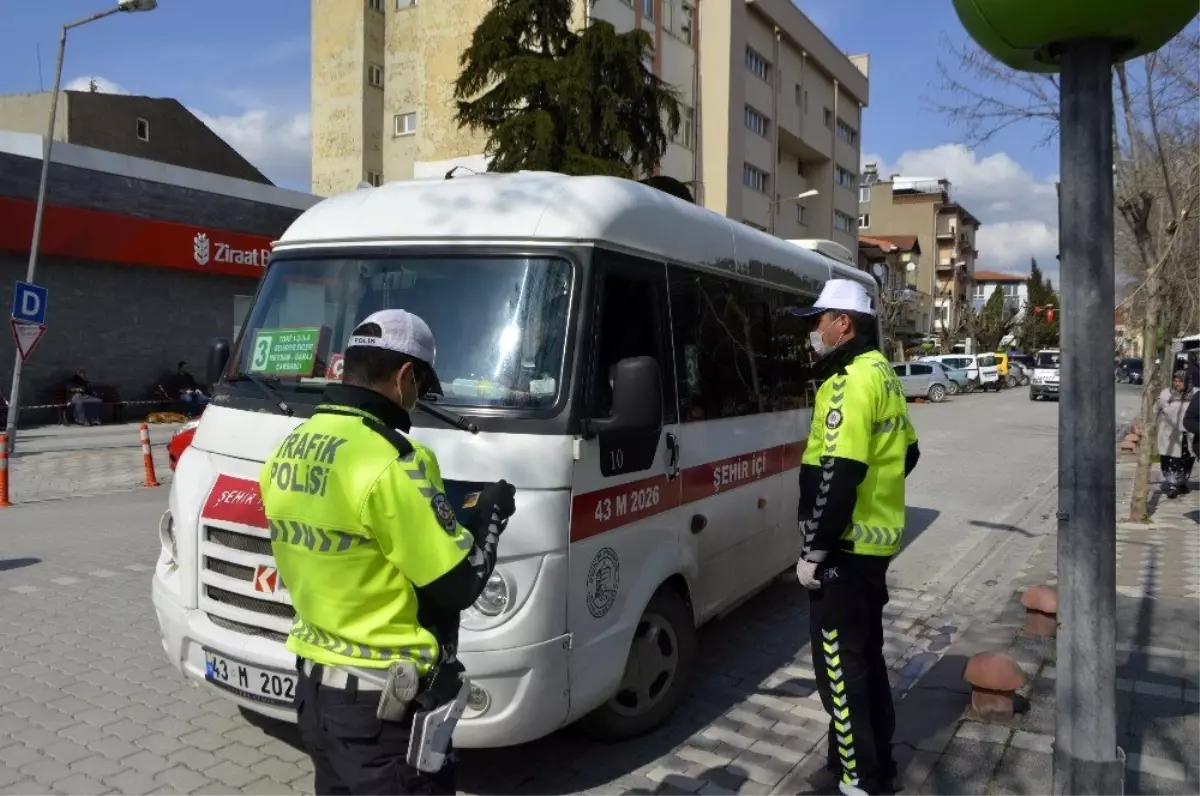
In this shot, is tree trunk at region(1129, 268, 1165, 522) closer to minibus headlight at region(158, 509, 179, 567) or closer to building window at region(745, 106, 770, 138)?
minibus headlight at region(158, 509, 179, 567)

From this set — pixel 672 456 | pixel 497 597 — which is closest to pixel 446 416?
pixel 497 597

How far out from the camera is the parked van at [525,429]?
12.7ft

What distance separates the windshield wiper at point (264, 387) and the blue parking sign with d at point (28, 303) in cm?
1161

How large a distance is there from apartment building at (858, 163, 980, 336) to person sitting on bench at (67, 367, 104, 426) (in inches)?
3221

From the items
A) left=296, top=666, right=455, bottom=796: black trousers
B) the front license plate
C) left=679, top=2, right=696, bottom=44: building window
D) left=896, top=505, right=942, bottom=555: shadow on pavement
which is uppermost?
left=679, top=2, right=696, bottom=44: building window

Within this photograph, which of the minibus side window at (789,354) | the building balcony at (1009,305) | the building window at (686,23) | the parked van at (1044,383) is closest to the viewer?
the minibus side window at (789,354)

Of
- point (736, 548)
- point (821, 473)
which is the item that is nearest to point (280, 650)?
point (821, 473)

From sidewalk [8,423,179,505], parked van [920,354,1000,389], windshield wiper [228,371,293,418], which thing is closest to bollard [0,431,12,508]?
sidewalk [8,423,179,505]

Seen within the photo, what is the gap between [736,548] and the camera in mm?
5801

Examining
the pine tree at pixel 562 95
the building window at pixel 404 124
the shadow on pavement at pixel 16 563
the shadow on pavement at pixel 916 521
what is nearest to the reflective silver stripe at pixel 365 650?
the shadow on pavement at pixel 16 563

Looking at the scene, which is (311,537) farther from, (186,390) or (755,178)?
(755,178)

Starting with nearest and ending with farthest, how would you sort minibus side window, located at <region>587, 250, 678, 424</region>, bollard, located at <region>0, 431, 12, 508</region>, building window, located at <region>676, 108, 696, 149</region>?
minibus side window, located at <region>587, 250, 678, 424</region>
bollard, located at <region>0, 431, 12, 508</region>
building window, located at <region>676, 108, 696, 149</region>

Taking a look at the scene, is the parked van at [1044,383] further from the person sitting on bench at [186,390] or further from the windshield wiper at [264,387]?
the windshield wiper at [264,387]

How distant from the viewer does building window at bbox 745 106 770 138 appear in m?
44.8
